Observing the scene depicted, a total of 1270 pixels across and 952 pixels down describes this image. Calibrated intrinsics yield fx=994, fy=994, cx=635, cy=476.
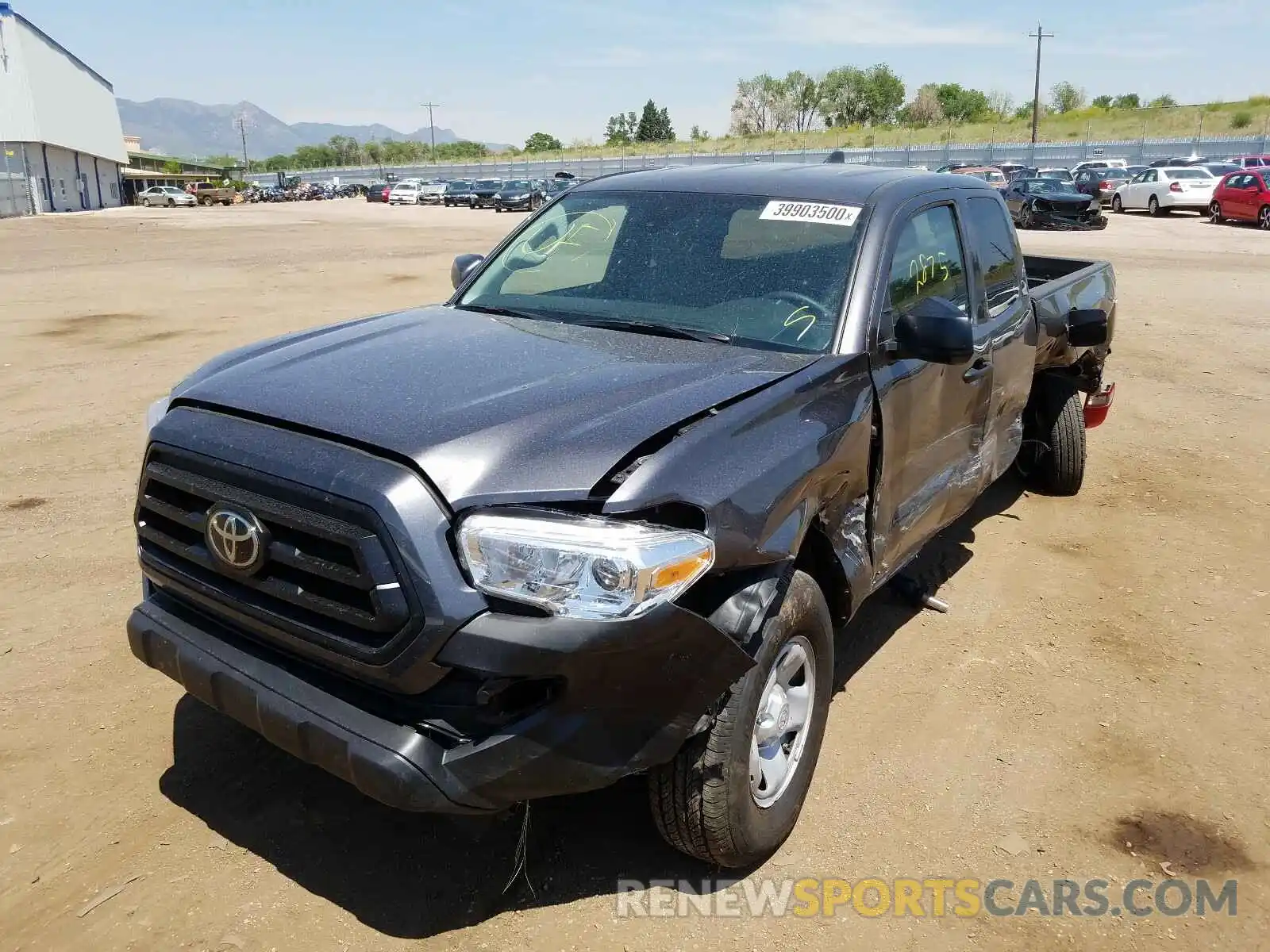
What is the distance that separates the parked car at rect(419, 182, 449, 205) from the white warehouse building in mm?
20951

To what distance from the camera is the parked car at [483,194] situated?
51094mm

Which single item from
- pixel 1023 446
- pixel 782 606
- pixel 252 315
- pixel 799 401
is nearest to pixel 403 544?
pixel 782 606

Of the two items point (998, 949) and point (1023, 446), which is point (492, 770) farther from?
point (1023, 446)

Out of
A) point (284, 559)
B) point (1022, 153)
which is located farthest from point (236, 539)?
point (1022, 153)

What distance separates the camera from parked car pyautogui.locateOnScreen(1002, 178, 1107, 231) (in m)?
28.0

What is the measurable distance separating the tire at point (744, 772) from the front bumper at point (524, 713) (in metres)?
0.16

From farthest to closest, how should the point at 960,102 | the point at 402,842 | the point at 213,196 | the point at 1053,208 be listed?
1. the point at 960,102
2. the point at 213,196
3. the point at 1053,208
4. the point at 402,842

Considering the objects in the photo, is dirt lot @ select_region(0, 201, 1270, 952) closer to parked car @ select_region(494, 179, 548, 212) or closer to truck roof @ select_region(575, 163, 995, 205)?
truck roof @ select_region(575, 163, 995, 205)

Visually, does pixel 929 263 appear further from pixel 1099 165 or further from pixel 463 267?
pixel 1099 165

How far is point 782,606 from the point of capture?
2.79m

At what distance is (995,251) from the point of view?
474 cm

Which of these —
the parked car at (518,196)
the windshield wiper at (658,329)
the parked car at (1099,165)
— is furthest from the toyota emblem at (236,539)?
the parked car at (518,196)

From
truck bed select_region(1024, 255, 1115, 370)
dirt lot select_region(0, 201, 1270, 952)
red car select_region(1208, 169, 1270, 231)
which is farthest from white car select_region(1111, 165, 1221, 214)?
dirt lot select_region(0, 201, 1270, 952)

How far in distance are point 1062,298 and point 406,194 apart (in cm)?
6095
